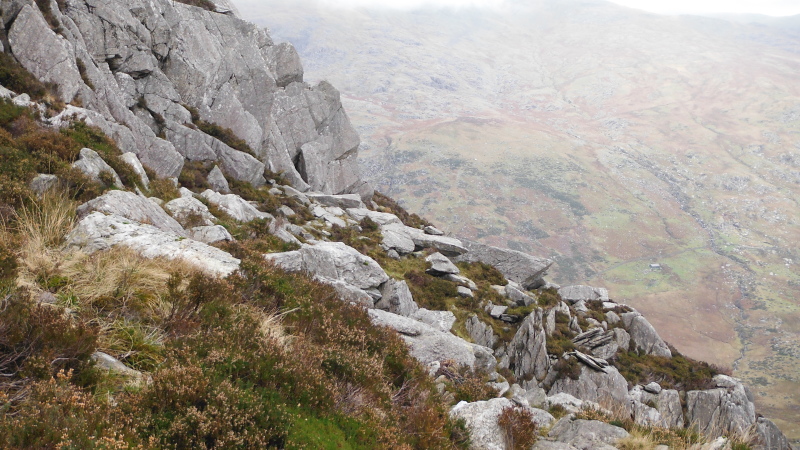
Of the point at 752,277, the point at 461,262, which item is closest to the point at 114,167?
the point at 461,262

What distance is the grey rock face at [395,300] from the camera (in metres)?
17.6

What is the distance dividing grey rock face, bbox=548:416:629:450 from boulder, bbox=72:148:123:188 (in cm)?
1328

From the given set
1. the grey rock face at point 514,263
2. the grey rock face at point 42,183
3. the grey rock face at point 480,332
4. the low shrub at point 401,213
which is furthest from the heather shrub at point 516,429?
the low shrub at point 401,213

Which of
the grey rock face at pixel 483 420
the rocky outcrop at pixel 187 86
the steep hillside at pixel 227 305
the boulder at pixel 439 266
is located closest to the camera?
the steep hillside at pixel 227 305

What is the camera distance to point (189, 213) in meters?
15.3

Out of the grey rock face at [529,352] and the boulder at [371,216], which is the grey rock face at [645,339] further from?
the boulder at [371,216]

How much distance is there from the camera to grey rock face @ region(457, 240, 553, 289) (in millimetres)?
31750

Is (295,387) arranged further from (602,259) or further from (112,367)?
(602,259)

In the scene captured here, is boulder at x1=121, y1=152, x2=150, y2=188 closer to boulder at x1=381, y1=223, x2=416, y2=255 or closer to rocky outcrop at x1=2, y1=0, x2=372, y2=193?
rocky outcrop at x1=2, y1=0, x2=372, y2=193

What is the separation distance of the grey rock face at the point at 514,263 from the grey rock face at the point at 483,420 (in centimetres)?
2292

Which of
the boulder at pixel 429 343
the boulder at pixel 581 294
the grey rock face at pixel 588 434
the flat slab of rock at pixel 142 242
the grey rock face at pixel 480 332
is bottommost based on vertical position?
the boulder at pixel 581 294

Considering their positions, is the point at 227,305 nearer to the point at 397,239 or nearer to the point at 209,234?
the point at 209,234

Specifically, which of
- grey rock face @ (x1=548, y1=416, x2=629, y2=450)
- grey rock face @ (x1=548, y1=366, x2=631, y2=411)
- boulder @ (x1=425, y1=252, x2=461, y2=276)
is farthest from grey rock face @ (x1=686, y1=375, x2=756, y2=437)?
grey rock face @ (x1=548, y1=416, x2=629, y2=450)

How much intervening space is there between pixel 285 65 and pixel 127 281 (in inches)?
1462
